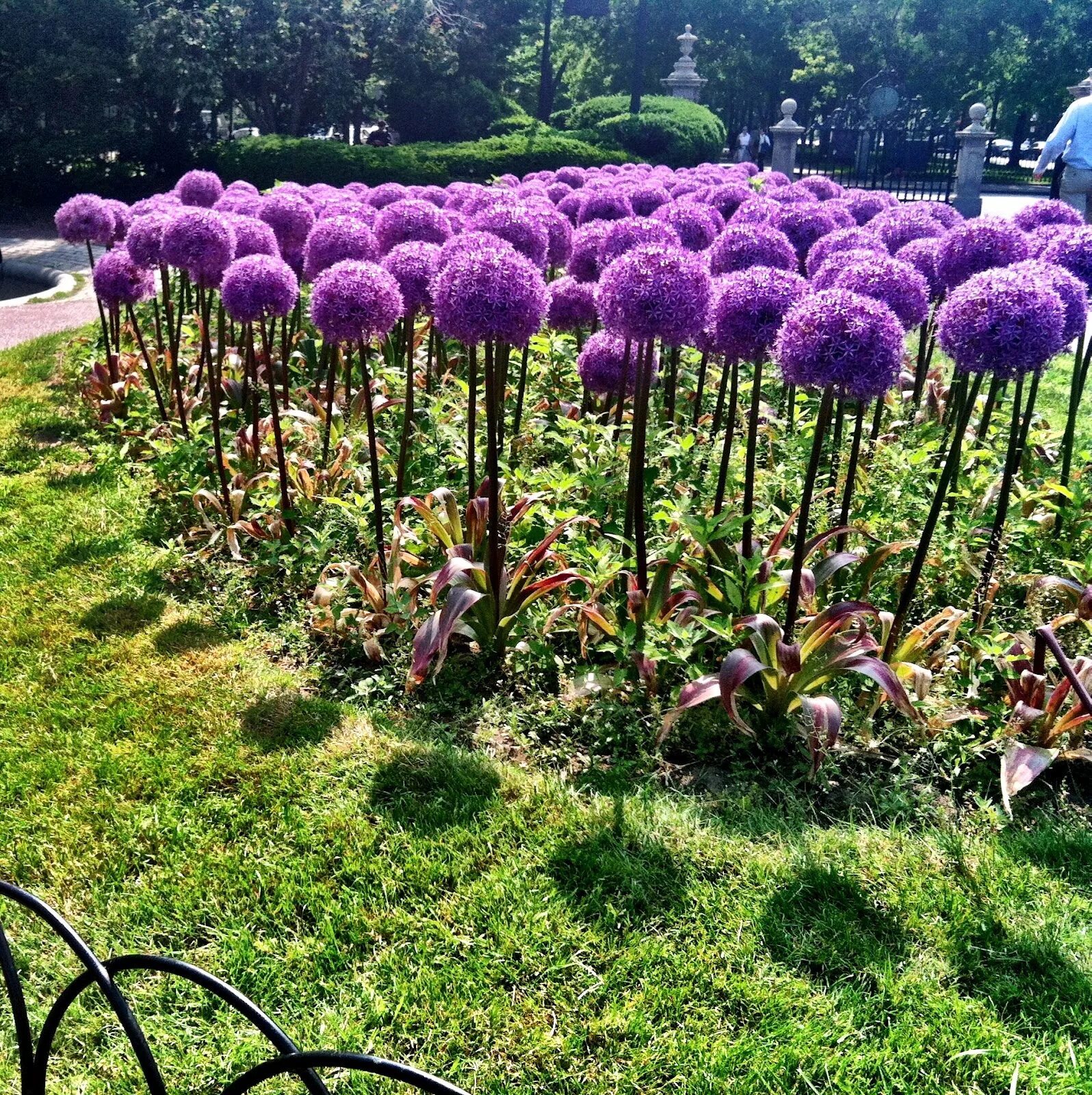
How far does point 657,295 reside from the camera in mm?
3195

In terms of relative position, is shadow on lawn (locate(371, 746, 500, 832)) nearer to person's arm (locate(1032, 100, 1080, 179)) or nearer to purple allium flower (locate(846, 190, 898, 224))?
purple allium flower (locate(846, 190, 898, 224))

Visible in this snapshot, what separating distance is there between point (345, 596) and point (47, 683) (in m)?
1.25

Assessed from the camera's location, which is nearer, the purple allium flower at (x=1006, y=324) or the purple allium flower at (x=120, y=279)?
the purple allium flower at (x=1006, y=324)

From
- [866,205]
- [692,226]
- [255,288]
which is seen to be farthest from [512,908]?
[866,205]

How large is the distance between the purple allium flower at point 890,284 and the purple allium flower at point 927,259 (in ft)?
2.11

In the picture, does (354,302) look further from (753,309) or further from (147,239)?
(147,239)

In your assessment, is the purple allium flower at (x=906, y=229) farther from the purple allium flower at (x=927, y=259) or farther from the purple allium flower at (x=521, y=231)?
the purple allium flower at (x=521, y=231)

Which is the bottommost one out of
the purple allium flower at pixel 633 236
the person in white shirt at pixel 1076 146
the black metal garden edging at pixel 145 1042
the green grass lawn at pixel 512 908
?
the green grass lawn at pixel 512 908

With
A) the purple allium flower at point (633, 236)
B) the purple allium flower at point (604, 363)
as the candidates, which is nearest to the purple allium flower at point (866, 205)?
the purple allium flower at point (633, 236)

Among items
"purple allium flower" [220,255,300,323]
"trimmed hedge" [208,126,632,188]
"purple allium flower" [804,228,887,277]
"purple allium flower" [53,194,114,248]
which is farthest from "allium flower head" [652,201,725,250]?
"trimmed hedge" [208,126,632,188]

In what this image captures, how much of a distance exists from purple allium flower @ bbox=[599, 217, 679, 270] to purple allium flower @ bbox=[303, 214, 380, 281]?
1209 millimetres

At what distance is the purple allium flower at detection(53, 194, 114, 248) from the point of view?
621 centimetres

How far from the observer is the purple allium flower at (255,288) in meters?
4.18

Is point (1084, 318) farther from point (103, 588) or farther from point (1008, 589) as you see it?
point (103, 588)
